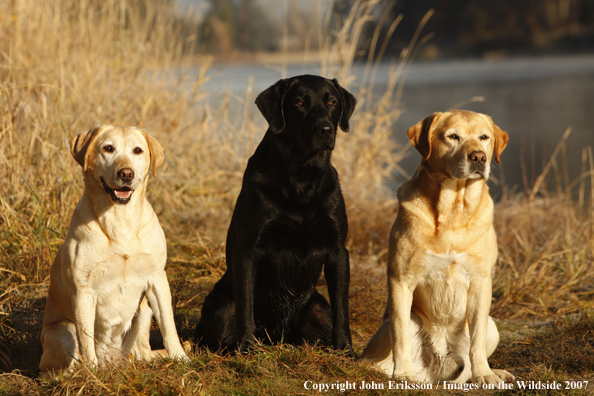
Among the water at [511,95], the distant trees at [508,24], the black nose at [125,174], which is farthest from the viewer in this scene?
the distant trees at [508,24]

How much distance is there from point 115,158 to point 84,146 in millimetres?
191

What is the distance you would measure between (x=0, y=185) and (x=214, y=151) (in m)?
2.42

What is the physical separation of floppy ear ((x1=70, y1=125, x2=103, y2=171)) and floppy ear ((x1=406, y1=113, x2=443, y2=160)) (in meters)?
1.54

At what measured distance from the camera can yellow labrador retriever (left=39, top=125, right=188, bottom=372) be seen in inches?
106

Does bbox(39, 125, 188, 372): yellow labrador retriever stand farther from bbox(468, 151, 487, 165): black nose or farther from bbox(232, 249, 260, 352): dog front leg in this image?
bbox(468, 151, 487, 165): black nose

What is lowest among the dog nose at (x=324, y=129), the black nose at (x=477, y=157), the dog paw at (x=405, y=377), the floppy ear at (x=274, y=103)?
the dog paw at (x=405, y=377)

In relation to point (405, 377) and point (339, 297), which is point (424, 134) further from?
point (405, 377)

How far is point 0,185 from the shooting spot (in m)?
4.25

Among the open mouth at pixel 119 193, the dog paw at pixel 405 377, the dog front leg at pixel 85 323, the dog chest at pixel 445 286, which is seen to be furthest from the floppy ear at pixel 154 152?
the dog paw at pixel 405 377

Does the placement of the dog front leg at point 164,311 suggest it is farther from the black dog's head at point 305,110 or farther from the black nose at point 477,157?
the black nose at point 477,157

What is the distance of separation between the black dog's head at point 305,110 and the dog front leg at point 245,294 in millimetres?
633

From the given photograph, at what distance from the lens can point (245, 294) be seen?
295 cm

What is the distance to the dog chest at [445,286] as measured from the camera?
277 centimetres

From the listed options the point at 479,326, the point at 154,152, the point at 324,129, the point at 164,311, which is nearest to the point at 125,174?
the point at 154,152
